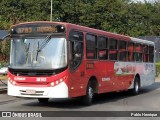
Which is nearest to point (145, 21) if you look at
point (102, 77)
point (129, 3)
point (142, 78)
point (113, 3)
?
point (129, 3)

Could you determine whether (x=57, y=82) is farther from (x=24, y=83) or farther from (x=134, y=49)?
(x=134, y=49)

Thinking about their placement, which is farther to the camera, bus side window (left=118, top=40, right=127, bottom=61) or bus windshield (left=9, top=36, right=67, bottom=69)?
bus side window (left=118, top=40, right=127, bottom=61)

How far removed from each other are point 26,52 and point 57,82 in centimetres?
155

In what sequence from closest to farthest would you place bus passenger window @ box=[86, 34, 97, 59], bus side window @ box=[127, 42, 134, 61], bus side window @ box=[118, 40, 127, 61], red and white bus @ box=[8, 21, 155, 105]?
1. red and white bus @ box=[8, 21, 155, 105]
2. bus passenger window @ box=[86, 34, 97, 59]
3. bus side window @ box=[118, 40, 127, 61]
4. bus side window @ box=[127, 42, 134, 61]

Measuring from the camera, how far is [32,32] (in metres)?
14.9

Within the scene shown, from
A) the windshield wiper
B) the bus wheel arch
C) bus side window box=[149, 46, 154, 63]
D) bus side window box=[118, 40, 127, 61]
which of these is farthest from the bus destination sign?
bus side window box=[149, 46, 154, 63]

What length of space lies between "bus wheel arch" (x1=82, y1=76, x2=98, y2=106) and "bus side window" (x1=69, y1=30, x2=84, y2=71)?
1.34 metres

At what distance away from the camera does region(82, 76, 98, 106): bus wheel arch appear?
15.8m

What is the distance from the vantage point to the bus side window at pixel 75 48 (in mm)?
14691

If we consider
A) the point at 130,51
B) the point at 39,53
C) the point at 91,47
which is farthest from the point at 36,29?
the point at 130,51

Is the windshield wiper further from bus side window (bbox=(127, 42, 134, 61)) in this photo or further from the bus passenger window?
bus side window (bbox=(127, 42, 134, 61))

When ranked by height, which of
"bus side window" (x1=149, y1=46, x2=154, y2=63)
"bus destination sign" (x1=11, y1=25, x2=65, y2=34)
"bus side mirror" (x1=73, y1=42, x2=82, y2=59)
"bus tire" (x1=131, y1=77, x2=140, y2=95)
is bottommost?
"bus tire" (x1=131, y1=77, x2=140, y2=95)

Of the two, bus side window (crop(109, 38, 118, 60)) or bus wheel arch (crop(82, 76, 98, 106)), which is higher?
bus side window (crop(109, 38, 118, 60))

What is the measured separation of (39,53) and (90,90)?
2.72 metres
